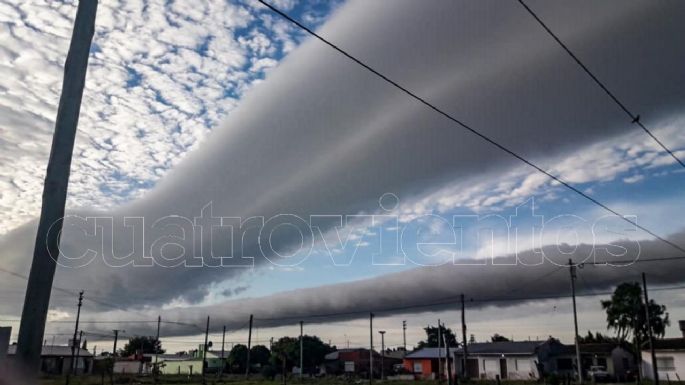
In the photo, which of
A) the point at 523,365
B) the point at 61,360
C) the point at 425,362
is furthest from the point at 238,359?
the point at 523,365

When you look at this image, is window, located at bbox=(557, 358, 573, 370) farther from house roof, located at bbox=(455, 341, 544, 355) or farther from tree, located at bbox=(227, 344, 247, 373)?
tree, located at bbox=(227, 344, 247, 373)

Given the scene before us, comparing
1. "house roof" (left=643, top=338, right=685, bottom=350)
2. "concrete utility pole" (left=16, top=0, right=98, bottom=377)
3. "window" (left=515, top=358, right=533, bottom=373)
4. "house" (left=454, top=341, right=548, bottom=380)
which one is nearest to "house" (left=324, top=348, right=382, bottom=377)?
"house" (left=454, top=341, right=548, bottom=380)

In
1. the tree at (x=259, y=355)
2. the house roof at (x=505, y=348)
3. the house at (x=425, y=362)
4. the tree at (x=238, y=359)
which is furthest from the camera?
the tree at (x=259, y=355)

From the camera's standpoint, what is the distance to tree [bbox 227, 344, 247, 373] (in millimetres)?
103000

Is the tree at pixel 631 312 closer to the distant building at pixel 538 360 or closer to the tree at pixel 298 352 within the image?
the distant building at pixel 538 360

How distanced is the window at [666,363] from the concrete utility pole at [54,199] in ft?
215

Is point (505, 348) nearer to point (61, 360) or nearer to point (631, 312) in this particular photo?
point (631, 312)

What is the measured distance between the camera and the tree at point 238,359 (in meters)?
103

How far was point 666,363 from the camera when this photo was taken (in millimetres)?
56156

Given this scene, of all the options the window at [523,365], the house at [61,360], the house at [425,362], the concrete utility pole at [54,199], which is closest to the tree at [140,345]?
the house at [61,360]

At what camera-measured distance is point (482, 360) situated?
Result: 67.9m

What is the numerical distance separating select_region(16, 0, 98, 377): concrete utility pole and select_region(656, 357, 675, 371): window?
215 feet

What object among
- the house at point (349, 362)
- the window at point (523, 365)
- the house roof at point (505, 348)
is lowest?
the house at point (349, 362)

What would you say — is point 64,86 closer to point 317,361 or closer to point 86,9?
point 86,9
